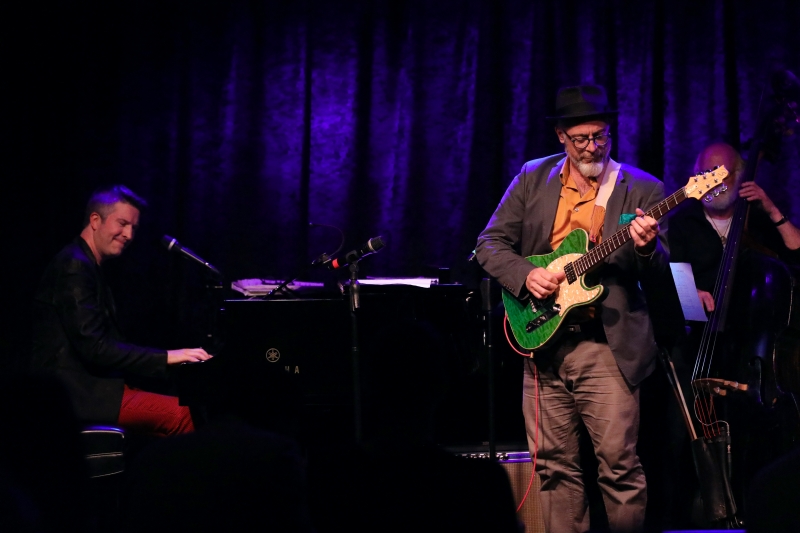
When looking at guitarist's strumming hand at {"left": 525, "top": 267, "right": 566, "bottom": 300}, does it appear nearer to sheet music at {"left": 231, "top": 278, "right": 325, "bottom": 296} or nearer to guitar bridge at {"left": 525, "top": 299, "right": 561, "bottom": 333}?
guitar bridge at {"left": 525, "top": 299, "right": 561, "bottom": 333}

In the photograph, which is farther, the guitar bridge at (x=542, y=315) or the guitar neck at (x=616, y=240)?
the guitar bridge at (x=542, y=315)

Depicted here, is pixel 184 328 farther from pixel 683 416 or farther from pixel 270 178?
pixel 683 416

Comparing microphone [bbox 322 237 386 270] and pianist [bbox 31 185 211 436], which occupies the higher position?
microphone [bbox 322 237 386 270]

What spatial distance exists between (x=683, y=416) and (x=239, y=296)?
2.52m

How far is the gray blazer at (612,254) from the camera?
3.66 metres

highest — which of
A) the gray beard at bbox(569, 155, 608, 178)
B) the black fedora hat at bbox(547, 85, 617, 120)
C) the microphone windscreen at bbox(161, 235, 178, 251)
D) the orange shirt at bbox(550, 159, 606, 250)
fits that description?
the black fedora hat at bbox(547, 85, 617, 120)

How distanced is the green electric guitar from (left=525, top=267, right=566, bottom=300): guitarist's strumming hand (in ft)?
0.13

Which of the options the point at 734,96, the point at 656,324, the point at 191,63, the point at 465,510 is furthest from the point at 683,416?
the point at 191,63

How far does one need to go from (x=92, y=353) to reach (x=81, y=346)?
7 cm

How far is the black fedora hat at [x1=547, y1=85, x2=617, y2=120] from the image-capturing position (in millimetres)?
3879

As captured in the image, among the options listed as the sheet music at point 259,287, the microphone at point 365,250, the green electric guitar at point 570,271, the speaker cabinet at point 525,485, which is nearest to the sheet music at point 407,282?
the microphone at point 365,250

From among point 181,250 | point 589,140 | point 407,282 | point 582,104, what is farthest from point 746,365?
point 181,250

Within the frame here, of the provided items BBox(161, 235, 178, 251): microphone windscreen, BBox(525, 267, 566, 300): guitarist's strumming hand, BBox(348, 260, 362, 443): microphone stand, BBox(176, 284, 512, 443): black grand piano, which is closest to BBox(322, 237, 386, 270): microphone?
BBox(348, 260, 362, 443): microphone stand

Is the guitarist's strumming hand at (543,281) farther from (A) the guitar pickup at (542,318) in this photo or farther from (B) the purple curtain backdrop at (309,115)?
(B) the purple curtain backdrop at (309,115)
